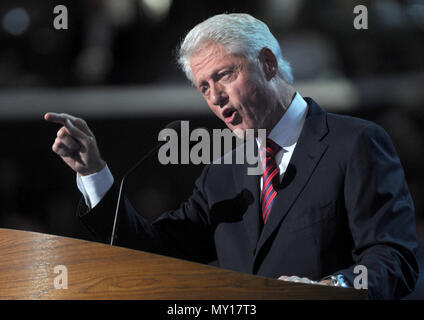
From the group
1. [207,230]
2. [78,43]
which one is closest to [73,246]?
[207,230]

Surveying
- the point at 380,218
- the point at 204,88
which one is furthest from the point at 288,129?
the point at 380,218

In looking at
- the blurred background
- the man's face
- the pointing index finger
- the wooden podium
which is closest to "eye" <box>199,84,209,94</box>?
the man's face

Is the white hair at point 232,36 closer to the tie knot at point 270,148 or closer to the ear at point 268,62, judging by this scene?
the ear at point 268,62

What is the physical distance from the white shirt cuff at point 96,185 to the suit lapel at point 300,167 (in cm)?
42

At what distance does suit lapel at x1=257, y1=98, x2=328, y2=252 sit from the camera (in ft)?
5.20

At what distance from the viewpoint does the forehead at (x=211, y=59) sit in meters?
1.70

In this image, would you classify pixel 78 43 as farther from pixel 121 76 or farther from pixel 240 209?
pixel 240 209

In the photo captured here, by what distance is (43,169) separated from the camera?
450 cm

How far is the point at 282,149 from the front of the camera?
5.71 feet

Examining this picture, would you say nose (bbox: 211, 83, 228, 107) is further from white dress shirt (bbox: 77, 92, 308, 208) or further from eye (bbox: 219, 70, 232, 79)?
white dress shirt (bbox: 77, 92, 308, 208)

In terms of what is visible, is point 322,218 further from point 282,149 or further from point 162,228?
point 162,228

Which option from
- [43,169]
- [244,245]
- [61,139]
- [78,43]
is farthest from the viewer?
[78,43]

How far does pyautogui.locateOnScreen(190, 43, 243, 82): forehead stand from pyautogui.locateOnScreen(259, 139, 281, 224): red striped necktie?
0.78 ft

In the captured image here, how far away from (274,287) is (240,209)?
0.62 m
